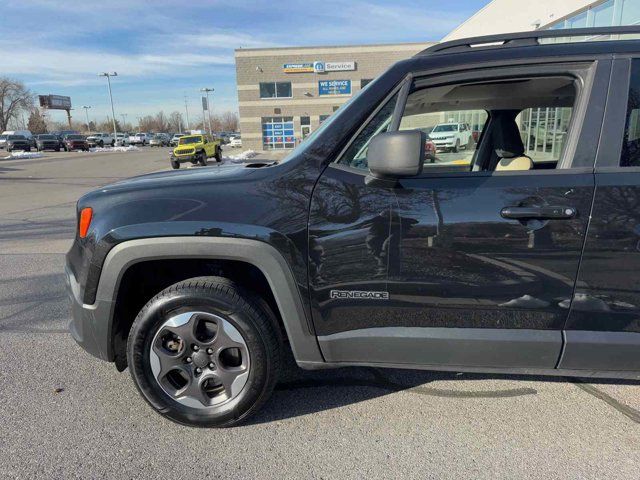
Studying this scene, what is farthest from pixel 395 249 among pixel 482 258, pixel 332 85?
pixel 332 85

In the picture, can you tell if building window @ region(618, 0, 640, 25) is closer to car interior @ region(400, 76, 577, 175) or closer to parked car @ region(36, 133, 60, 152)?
car interior @ region(400, 76, 577, 175)

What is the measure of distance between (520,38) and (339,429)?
2299 millimetres

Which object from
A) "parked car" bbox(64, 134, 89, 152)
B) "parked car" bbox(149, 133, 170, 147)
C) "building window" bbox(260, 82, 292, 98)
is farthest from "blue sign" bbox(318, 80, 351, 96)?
"parked car" bbox(149, 133, 170, 147)

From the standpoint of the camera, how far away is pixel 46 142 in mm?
46000

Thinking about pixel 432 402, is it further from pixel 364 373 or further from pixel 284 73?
pixel 284 73

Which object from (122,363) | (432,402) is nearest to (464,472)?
(432,402)

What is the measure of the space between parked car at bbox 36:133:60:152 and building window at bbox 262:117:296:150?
80.4ft

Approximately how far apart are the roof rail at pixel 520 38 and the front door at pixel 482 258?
18 centimetres

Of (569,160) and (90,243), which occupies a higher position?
(569,160)

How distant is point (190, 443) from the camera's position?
2.32m

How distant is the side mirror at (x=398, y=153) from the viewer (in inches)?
75.4

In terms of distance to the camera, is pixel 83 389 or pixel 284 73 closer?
pixel 83 389

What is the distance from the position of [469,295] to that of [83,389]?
2.47 meters

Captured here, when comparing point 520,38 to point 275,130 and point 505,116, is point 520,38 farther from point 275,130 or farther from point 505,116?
point 275,130
